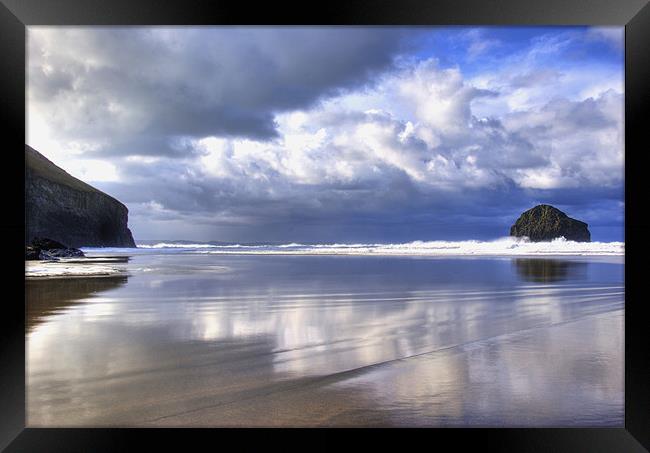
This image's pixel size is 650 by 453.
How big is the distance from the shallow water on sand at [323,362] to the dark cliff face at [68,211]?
154 ft

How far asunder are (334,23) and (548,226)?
45.8 metres

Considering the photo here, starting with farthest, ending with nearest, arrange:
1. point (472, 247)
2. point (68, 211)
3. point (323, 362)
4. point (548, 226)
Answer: point (68, 211) < point (548, 226) < point (472, 247) < point (323, 362)

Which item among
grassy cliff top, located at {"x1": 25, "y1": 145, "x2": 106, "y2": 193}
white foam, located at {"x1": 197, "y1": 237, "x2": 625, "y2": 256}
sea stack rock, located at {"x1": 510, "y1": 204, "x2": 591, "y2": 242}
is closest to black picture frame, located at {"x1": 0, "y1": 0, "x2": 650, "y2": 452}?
white foam, located at {"x1": 197, "y1": 237, "x2": 625, "y2": 256}

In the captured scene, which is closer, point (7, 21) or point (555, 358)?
point (7, 21)

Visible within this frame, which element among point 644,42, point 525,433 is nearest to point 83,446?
point 525,433

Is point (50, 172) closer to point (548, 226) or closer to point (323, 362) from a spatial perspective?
point (548, 226)

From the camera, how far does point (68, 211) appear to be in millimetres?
51375

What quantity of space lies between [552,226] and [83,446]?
4724 centimetres

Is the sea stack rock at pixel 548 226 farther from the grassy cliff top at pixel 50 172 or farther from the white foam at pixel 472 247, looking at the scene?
the grassy cliff top at pixel 50 172

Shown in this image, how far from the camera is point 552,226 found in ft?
144

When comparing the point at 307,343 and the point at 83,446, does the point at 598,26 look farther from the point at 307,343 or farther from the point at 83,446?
the point at 83,446

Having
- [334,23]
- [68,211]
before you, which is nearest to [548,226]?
[334,23]

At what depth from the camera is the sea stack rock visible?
42.0m

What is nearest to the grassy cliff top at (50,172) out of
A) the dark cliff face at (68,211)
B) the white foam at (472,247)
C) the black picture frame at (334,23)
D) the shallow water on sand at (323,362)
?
the dark cliff face at (68,211)
